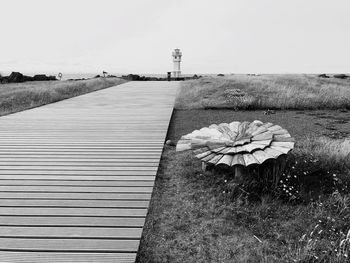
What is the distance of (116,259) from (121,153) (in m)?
2.88

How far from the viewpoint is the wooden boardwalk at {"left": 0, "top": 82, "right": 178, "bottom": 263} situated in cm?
259

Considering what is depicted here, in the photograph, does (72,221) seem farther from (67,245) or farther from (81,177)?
(81,177)

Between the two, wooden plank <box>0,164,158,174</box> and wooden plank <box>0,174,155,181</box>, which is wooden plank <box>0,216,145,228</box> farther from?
wooden plank <box>0,164,158,174</box>

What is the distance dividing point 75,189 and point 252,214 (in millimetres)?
2079

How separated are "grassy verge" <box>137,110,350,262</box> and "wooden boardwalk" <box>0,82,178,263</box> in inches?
9.7

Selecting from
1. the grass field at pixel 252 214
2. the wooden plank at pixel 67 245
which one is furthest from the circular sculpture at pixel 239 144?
the wooden plank at pixel 67 245

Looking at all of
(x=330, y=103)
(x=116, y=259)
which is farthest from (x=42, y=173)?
(x=330, y=103)

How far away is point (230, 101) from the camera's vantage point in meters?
12.5

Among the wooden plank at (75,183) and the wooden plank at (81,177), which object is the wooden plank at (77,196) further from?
the wooden plank at (81,177)

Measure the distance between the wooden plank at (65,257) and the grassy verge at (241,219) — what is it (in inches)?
7.7

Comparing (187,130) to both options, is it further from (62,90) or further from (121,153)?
(62,90)

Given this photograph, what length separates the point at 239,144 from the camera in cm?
408
